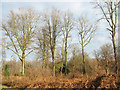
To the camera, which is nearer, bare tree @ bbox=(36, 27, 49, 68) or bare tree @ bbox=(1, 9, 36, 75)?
bare tree @ bbox=(1, 9, 36, 75)

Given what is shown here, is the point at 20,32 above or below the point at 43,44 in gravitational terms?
above

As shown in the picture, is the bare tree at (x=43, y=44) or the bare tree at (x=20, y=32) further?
the bare tree at (x=43, y=44)

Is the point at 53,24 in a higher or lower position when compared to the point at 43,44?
higher

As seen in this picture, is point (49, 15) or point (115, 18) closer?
point (115, 18)

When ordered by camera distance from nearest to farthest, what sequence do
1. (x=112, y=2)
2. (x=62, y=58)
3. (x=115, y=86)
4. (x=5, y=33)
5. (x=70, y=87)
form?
(x=115, y=86)
(x=70, y=87)
(x=112, y=2)
(x=5, y=33)
(x=62, y=58)

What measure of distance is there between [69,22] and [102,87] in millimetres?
11936

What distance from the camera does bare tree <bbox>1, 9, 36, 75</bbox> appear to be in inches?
553

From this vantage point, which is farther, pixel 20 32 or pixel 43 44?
pixel 43 44

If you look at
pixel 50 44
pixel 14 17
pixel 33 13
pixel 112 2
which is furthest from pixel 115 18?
pixel 14 17

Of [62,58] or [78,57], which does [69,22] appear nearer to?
[62,58]

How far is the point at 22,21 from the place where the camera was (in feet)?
47.3

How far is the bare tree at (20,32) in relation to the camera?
1405 cm

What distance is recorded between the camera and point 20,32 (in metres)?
14.5

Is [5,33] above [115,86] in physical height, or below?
above
